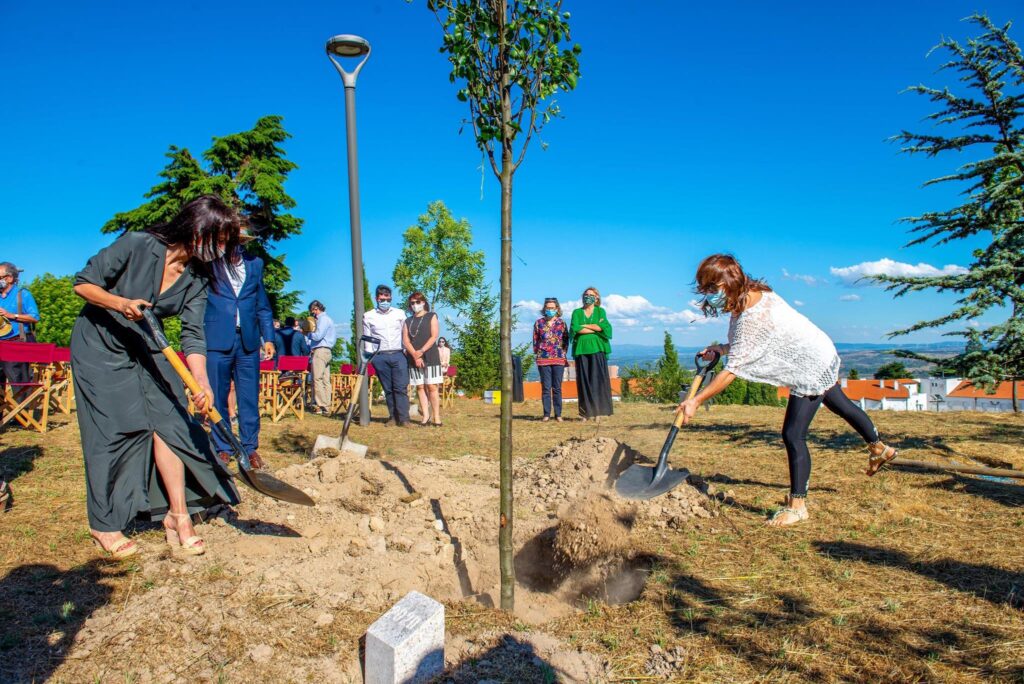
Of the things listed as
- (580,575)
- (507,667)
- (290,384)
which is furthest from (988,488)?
(290,384)

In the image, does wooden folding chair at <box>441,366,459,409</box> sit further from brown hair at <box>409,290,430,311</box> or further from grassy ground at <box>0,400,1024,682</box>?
grassy ground at <box>0,400,1024,682</box>

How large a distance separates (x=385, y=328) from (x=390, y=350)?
293 millimetres

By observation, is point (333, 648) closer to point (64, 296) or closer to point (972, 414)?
point (972, 414)

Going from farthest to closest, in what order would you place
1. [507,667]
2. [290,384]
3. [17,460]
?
[290,384], [17,460], [507,667]

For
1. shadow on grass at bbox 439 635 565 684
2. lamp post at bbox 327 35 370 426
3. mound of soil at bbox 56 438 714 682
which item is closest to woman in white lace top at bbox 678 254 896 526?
mound of soil at bbox 56 438 714 682

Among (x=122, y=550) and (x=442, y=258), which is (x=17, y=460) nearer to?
(x=122, y=550)

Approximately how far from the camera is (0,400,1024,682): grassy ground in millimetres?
2400

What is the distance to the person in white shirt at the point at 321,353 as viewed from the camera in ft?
35.3

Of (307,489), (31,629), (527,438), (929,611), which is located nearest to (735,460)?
(527,438)

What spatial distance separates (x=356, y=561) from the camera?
330 centimetres

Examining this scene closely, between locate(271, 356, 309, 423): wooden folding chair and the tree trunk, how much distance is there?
6572 millimetres

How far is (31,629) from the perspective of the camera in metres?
2.54

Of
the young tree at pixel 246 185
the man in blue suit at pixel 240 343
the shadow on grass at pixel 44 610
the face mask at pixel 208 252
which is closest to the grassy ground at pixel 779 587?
the shadow on grass at pixel 44 610

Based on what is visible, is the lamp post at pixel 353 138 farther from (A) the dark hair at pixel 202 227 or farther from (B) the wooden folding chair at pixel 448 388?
(B) the wooden folding chair at pixel 448 388
